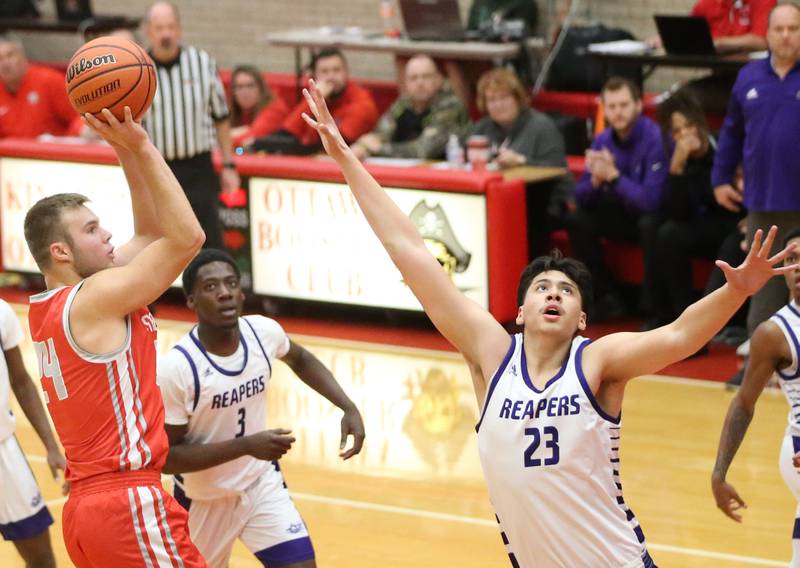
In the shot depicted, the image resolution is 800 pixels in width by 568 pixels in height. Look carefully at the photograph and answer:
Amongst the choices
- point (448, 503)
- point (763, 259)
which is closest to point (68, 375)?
point (763, 259)

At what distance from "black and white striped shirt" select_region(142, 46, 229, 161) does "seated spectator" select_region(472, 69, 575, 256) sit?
7.46 ft

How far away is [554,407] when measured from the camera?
15.4 ft

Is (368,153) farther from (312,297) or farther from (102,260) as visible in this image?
(102,260)

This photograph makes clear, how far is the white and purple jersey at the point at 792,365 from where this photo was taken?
601 centimetres

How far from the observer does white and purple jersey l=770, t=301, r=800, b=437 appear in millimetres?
6012

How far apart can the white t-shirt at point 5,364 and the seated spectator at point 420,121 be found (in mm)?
6277

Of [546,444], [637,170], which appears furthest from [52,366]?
[637,170]

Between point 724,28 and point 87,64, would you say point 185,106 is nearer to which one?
point 724,28

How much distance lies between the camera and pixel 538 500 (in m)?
4.71

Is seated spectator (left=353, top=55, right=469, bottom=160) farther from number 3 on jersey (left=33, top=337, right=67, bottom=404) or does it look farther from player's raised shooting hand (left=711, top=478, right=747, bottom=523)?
number 3 on jersey (left=33, top=337, right=67, bottom=404)

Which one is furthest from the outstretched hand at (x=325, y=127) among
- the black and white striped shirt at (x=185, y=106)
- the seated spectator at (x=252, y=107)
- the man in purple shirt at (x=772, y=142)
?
the seated spectator at (x=252, y=107)

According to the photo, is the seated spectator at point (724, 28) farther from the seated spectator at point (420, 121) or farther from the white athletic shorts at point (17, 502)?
the white athletic shorts at point (17, 502)

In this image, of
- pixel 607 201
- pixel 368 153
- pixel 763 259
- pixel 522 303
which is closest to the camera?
pixel 763 259

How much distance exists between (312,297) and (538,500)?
25.5 feet
